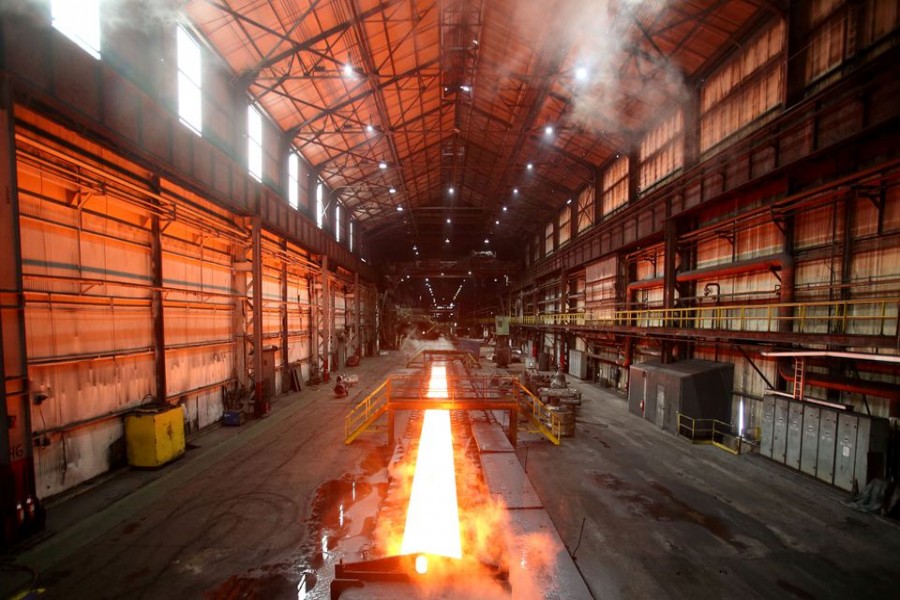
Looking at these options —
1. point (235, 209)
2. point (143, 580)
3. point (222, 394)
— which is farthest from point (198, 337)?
point (143, 580)

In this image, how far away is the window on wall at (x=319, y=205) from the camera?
2225 centimetres

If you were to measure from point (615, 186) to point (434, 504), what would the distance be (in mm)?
18688

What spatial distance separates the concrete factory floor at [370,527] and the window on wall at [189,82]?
9.98 m

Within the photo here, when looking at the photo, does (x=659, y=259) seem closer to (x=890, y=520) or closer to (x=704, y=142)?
(x=704, y=142)

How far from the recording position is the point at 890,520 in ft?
22.5

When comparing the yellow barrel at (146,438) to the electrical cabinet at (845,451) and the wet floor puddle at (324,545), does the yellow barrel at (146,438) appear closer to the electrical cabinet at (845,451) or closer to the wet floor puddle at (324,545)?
the wet floor puddle at (324,545)

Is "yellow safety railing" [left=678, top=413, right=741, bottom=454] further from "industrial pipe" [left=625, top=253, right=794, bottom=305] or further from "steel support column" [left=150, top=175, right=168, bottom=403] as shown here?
"steel support column" [left=150, top=175, right=168, bottom=403]

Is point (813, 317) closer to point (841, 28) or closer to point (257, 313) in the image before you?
point (841, 28)

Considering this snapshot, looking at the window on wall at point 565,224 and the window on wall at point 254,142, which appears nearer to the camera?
the window on wall at point 254,142

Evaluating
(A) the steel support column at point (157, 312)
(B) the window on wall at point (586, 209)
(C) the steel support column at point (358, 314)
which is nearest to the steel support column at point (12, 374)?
(A) the steel support column at point (157, 312)

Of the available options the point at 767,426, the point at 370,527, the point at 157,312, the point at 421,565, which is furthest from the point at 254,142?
the point at 767,426

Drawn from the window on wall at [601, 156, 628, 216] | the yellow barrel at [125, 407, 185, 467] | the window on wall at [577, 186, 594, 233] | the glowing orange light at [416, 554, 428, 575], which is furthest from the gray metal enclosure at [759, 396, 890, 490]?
the yellow barrel at [125, 407, 185, 467]

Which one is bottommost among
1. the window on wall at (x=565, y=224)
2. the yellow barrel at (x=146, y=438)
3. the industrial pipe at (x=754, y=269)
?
the yellow barrel at (x=146, y=438)

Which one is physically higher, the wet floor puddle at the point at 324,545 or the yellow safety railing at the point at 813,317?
the yellow safety railing at the point at 813,317
